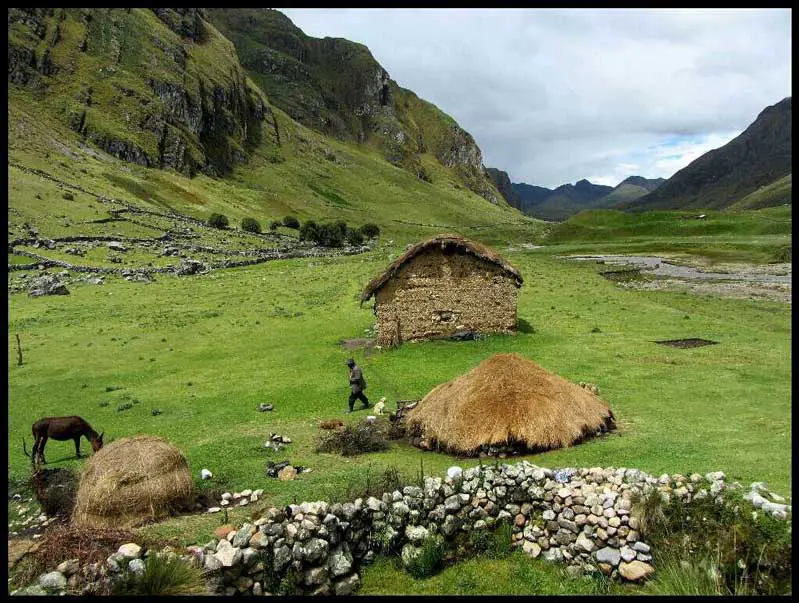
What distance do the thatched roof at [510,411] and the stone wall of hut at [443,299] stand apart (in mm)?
13128

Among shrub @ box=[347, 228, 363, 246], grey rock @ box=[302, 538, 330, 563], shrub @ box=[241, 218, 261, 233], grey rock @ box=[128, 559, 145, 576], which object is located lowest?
grey rock @ box=[302, 538, 330, 563]

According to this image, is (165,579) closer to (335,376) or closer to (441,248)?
(335,376)

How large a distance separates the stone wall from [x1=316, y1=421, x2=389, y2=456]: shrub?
415 cm

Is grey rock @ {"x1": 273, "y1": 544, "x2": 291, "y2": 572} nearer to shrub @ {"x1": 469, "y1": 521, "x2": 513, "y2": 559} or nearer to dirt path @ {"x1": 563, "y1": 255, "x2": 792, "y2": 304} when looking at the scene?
shrub @ {"x1": 469, "y1": 521, "x2": 513, "y2": 559}

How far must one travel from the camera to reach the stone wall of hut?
2969 centimetres

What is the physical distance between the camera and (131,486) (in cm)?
1188

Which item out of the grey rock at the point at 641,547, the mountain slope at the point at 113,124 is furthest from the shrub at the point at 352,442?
the mountain slope at the point at 113,124

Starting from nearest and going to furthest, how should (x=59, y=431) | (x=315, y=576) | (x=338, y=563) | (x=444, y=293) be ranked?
(x=315, y=576)
(x=338, y=563)
(x=59, y=431)
(x=444, y=293)

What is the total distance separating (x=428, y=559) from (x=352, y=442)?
5.46 m

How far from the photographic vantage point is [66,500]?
42.7 ft

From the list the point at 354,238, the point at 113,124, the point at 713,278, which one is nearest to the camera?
the point at 713,278

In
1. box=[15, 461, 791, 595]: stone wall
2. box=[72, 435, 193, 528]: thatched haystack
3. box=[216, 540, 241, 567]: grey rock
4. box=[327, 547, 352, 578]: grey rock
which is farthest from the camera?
box=[72, 435, 193, 528]: thatched haystack

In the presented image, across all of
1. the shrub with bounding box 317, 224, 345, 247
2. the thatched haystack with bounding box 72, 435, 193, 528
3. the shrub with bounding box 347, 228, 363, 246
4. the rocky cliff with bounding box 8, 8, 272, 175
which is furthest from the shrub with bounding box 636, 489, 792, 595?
the rocky cliff with bounding box 8, 8, 272, 175

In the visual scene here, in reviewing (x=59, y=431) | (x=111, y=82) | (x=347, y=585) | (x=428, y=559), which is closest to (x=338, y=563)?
(x=347, y=585)
